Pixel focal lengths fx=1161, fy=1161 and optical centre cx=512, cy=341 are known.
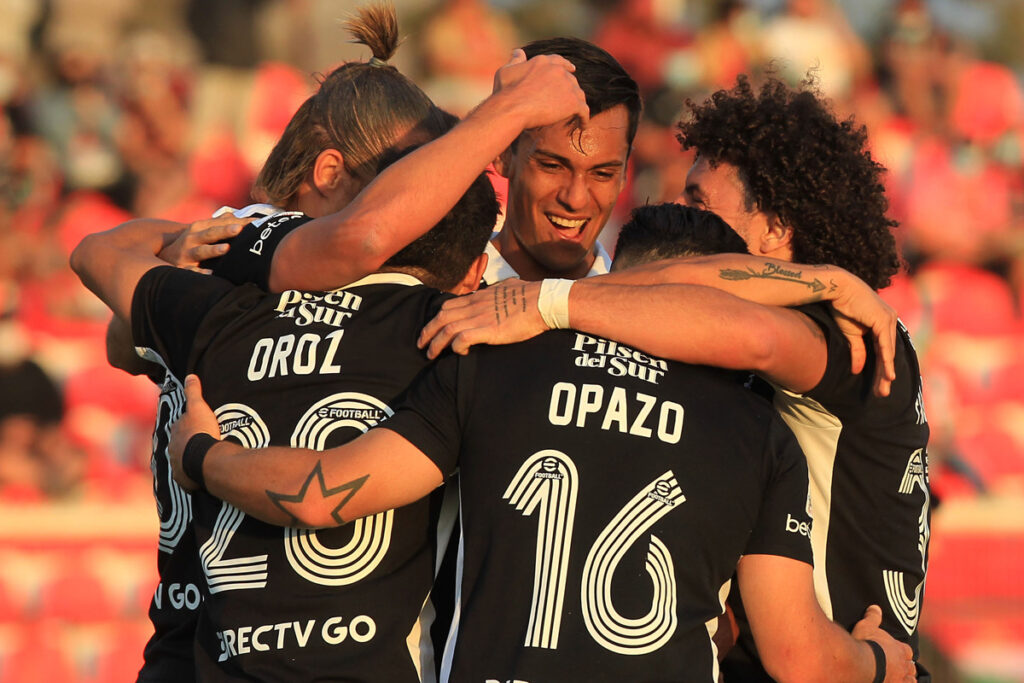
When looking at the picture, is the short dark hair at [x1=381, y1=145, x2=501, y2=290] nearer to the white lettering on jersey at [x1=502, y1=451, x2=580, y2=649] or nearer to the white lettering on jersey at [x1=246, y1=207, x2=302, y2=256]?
the white lettering on jersey at [x1=246, y1=207, x2=302, y2=256]

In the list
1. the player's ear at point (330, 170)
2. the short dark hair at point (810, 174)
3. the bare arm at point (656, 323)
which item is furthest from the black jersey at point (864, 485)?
the player's ear at point (330, 170)

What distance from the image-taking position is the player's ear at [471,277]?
276 centimetres

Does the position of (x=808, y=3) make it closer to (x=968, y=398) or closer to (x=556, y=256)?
(x=968, y=398)

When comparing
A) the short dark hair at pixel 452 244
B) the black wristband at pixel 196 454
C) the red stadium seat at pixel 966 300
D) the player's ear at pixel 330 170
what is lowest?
the black wristband at pixel 196 454

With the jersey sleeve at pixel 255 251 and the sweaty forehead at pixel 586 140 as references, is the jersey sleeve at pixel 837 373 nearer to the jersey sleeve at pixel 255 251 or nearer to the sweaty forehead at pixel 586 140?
the jersey sleeve at pixel 255 251

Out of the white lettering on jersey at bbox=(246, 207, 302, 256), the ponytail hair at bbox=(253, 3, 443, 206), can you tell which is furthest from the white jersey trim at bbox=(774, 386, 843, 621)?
the white lettering on jersey at bbox=(246, 207, 302, 256)

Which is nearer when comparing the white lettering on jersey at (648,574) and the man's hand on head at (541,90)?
the white lettering on jersey at (648,574)

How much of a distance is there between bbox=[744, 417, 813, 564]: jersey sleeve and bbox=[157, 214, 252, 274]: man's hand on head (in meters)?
1.33

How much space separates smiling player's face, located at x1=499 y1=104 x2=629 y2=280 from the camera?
3.84 metres

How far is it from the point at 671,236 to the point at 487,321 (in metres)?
0.56

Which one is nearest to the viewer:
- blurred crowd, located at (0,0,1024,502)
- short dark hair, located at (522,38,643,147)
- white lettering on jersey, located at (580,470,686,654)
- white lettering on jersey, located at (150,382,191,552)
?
white lettering on jersey, located at (580,470,686,654)

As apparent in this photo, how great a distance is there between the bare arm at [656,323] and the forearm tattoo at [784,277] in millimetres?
107

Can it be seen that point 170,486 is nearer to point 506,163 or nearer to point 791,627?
point 791,627

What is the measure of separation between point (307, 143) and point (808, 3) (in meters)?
7.65
